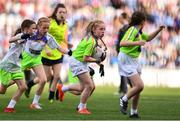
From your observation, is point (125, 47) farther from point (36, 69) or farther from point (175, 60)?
point (175, 60)

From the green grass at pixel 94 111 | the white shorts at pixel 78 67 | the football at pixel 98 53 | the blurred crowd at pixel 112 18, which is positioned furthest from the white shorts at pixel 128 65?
the blurred crowd at pixel 112 18

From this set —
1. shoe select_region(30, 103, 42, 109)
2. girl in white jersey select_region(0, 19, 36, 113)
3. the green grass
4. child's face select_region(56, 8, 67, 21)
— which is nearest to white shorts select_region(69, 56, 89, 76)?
the green grass

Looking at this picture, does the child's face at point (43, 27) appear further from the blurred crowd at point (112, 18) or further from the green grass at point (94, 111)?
the blurred crowd at point (112, 18)

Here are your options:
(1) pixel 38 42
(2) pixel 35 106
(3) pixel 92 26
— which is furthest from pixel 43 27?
(2) pixel 35 106

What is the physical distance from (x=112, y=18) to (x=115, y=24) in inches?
10.7

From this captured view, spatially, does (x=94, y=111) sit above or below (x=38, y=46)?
below

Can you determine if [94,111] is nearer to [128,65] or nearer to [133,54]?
[128,65]

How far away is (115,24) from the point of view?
24.8 meters

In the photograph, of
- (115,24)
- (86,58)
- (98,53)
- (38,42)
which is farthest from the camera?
(115,24)

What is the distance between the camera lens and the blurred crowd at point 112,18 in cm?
2434

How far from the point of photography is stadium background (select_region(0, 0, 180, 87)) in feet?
79.2

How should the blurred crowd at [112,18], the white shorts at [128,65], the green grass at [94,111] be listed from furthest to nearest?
the blurred crowd at [112,18]
the white shorts at [128,65]
the green grass at [94,111]

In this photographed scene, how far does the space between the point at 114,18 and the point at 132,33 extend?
41.5 ft

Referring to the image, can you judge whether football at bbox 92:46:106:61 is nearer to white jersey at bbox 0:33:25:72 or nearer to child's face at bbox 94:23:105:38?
child's face at bbox 94:23:105:38
